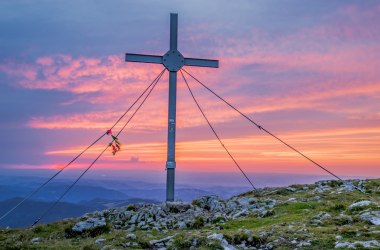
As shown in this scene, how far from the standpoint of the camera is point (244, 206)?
66.3ft

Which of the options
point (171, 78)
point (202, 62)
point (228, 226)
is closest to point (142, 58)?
point (171, 78)

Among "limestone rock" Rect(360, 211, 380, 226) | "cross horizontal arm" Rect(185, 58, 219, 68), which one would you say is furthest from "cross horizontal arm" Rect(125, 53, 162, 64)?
"limestone rock" Rect(360, 211, 380, 226)

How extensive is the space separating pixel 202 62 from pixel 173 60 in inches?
76.3

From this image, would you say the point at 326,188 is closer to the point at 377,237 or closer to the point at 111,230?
the point at 377,237

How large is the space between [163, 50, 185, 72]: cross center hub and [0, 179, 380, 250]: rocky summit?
277 inches

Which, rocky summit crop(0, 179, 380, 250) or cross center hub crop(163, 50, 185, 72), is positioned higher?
cross center hub crop(163, 50, 185, 72)

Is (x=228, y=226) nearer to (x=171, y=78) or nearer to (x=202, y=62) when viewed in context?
(x=171, y=78)

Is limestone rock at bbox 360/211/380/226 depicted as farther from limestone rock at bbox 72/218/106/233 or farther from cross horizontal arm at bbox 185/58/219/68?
cross horizontal arm at bbox 185/58/219/68

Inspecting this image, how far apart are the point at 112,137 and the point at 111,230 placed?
5275 mm

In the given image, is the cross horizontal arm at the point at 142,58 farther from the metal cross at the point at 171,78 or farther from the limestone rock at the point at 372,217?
the limestone rock at the point at 372,217

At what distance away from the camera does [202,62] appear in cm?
2241

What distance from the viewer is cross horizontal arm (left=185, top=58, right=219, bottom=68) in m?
21.9

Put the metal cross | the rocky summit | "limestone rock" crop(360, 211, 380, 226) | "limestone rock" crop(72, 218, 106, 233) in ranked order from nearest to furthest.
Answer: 1. the rocky summit
2. "limestone rock" crop(360, 211, 380, 226)
3. "limestone rock" crop(72, 218, 106, 233)
4. the metal cross

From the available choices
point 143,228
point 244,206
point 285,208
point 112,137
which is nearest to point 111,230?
point 143,228
